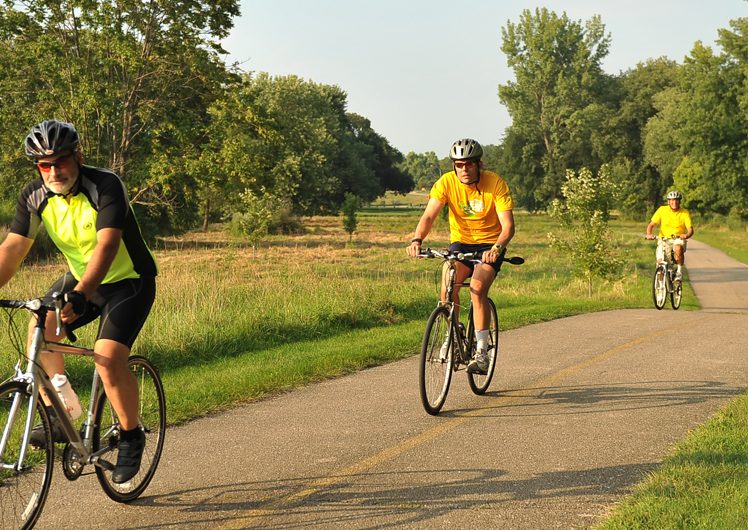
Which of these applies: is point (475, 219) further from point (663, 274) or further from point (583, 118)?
point (583, 118)

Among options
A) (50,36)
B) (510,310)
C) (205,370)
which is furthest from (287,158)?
(205,370)

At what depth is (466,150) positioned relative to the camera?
7465mm

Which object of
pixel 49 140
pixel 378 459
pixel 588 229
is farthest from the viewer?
pixel 588 229

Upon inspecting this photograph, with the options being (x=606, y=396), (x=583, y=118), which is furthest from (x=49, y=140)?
(x=583, y=118)

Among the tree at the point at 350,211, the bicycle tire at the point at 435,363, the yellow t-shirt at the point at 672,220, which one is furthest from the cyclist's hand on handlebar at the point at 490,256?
the tree at the point at 350,211

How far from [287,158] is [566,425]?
6000cm

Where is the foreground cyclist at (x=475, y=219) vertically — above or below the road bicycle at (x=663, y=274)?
above

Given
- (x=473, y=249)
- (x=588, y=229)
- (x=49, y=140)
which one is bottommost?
(x=588, y=229)

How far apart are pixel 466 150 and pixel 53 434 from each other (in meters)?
4.28

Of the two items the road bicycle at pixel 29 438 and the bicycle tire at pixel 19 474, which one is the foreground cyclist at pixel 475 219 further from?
the bicycle tire at pixel 19 474

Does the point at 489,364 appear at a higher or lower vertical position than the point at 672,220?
lower

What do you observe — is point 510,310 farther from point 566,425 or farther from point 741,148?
point 741,148

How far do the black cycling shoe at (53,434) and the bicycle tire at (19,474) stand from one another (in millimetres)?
34

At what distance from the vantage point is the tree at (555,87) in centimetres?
8169
